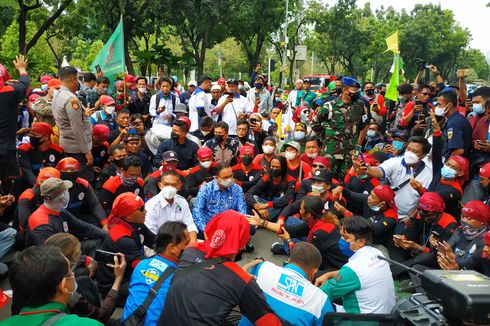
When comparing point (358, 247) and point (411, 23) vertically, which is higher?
point (411, 23)

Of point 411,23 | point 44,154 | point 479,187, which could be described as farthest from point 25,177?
point 411,23

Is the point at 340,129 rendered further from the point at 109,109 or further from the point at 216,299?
the point at 216,299

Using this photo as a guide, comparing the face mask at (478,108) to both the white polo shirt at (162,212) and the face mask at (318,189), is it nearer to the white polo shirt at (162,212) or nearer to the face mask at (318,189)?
the face mask at (318,189)

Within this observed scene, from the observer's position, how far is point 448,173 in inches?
217

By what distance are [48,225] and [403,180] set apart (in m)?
4.27

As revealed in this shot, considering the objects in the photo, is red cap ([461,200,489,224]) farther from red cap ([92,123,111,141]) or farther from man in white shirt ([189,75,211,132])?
man in white shirt ([189,75,211,132])

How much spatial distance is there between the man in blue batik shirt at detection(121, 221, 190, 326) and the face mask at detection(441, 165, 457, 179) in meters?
3.43

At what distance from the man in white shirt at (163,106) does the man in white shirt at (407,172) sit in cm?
440

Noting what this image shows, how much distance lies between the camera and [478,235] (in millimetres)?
4523

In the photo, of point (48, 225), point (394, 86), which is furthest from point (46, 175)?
point (394, 86)

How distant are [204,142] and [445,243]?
4.57m

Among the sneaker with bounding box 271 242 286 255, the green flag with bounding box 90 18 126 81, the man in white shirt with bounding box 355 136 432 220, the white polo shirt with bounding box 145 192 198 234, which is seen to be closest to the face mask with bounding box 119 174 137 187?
the white polo shirt with bounding box 145 192 198 234

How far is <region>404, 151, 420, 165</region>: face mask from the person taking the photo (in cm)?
604

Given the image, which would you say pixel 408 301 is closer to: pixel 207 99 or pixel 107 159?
pixel 107 159
